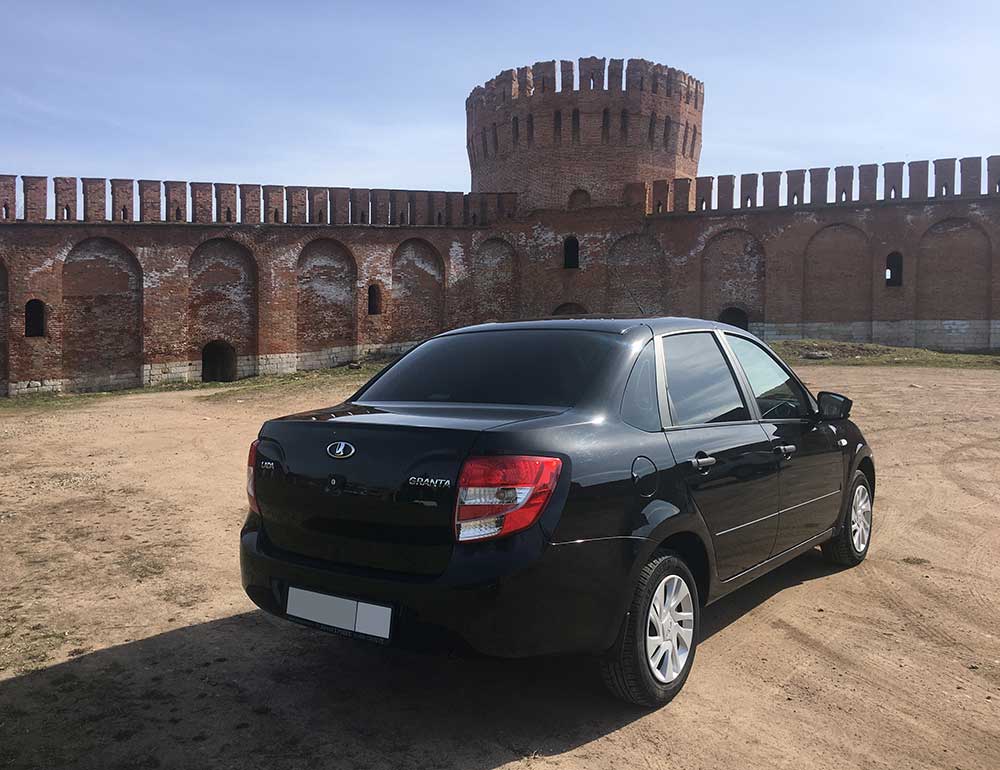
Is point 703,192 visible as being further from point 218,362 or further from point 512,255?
point 218,362

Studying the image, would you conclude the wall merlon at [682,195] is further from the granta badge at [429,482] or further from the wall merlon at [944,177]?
the granta badge at [429,482]

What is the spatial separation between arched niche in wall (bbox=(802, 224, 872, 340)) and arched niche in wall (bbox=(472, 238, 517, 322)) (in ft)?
35.4

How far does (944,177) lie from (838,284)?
4.83 m

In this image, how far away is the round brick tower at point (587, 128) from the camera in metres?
33.1

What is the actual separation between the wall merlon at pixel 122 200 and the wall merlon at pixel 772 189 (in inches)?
839

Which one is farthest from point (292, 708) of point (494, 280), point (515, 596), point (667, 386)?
point (494, 280)

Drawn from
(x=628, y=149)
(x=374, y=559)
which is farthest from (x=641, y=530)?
(x=628, y=149)

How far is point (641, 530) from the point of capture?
3.06 metres

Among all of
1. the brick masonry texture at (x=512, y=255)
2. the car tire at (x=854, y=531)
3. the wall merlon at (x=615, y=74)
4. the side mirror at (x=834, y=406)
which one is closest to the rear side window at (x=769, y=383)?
the side mirror at (x=834, y=406)

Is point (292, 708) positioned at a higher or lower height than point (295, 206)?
lower

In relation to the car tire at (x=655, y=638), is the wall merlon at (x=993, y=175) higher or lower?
higher

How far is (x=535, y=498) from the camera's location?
2.77m

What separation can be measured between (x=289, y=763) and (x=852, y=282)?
2879cm

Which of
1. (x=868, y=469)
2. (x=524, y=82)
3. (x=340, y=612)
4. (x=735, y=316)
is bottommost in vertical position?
(x=340, y=612)
